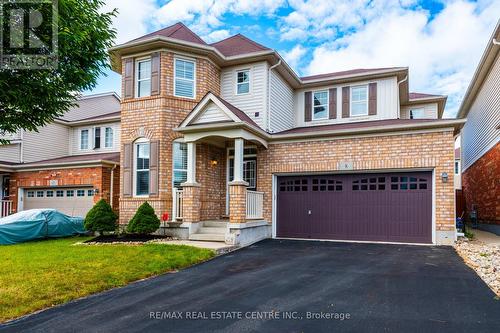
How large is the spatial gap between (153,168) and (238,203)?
11.7ft

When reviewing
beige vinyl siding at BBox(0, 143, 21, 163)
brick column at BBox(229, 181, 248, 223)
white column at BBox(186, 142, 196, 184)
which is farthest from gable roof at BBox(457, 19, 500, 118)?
beige vinyl siding at BBox(0, 143, 21, 163)

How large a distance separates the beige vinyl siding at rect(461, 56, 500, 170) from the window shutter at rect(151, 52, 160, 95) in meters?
11.8

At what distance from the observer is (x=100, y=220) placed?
1229 centimetres

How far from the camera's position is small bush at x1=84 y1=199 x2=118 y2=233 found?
40.3 ft

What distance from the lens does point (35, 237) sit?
12922 millimetres

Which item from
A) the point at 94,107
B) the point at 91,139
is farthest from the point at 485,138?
the point at 94,107

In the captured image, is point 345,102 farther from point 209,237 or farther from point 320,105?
point 209,237

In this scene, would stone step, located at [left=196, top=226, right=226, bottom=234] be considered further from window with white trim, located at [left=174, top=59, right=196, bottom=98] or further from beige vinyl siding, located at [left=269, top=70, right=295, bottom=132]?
window with white trim, located at [left=174, top=59, right=196, bottom=98]

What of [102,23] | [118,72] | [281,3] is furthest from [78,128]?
[102,23]

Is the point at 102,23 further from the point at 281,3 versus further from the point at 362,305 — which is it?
the point at 281,3

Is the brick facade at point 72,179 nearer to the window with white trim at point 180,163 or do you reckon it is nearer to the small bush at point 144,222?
the window with white trim at point 180,163

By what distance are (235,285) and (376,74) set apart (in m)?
11.2

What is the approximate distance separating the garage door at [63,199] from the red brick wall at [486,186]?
16344 mm

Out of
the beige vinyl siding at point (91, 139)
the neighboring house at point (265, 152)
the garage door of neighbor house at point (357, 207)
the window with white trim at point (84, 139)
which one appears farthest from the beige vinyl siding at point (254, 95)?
the window with white trim at point (84, 139)
